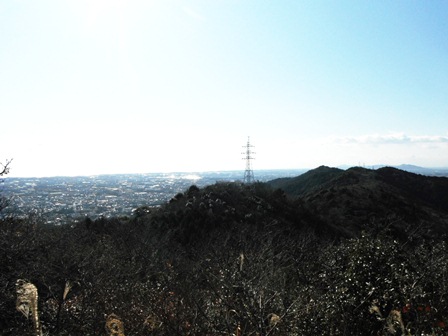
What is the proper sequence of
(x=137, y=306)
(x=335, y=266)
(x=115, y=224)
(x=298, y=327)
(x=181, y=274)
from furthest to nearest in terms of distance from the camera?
(x=115, y=224)
(x=181, y=274)
(x=335, y=266)
(x=137, y=306)
(x=298, y=327)

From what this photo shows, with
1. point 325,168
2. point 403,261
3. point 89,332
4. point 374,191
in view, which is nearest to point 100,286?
point 89,332

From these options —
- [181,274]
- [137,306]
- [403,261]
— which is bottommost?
[181,274]

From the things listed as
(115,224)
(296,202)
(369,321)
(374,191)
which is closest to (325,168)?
(374,191)

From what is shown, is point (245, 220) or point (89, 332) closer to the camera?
point (89, 332)

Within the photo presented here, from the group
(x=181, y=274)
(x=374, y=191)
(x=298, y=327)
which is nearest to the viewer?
(x=298, y=327)

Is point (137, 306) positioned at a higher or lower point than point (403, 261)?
lower

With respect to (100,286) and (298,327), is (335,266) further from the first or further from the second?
(100,286)
